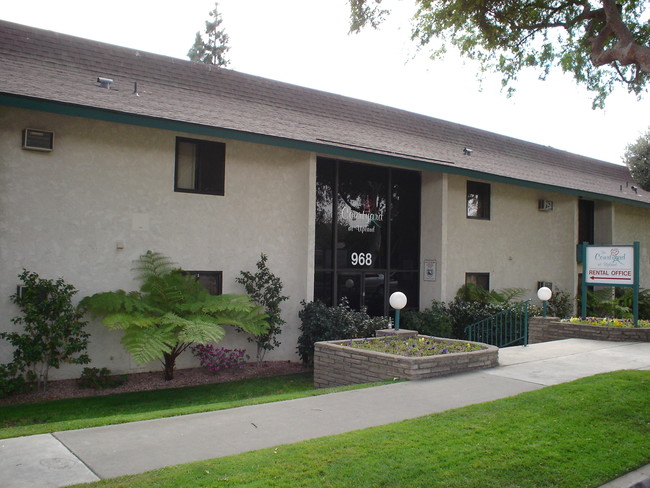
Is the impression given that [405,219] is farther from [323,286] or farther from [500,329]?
[500,329]

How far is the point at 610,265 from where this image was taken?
45.7ft

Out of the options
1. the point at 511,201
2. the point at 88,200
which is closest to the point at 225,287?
the point at 88,200

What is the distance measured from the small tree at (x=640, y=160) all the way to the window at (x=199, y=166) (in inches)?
891

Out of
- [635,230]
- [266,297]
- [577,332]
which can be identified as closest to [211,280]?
[266,297]

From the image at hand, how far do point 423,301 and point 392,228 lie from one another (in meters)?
2.21

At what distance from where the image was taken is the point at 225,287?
1230 centimetres

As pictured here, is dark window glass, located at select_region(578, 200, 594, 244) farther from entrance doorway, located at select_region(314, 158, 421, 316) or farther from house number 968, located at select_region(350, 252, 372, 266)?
house number 968, located at select_region(350, 252, 372, 266)

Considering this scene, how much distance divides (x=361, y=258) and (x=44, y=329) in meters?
7.74

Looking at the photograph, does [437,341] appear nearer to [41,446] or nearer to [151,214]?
[151,214]

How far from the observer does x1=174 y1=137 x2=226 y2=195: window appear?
1194 centimetres

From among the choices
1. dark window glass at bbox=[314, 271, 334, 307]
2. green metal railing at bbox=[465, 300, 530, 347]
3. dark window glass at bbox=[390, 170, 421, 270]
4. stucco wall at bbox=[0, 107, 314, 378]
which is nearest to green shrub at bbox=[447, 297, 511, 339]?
green metal railing at bbox=[465, 300, 530, 347]

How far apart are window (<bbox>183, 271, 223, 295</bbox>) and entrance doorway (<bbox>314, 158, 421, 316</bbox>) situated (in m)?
2.58

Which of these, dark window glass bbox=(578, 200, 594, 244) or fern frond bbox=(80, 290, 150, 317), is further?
dark window glass bbox=(578, 200, 594, 244)

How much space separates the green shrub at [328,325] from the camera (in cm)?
1216
